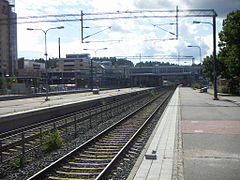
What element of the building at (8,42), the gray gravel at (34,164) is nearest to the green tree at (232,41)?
the gray gravel at (34,164)

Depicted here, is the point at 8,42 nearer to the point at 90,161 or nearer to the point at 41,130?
the point at 41,130

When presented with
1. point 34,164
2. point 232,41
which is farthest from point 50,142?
point 232,41

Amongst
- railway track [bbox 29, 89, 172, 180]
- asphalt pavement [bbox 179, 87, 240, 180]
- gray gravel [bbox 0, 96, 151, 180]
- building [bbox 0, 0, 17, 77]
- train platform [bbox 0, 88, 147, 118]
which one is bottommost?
gray gravel [bbox 0, 96, 151, 180]

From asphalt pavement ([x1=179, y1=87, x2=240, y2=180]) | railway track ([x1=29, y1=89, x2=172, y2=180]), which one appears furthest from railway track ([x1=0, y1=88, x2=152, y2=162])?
asphalt pavement ([x1=179, y1=87, x2=240, y2=180])

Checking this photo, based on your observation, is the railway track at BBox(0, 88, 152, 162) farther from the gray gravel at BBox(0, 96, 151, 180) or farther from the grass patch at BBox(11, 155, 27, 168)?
the gray gravel at BBox(0, 96, 151, 180)

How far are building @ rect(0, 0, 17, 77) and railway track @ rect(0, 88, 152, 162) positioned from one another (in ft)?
289

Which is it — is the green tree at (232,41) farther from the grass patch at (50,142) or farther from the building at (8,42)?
the building at (8,42)

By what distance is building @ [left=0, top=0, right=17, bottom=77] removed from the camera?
107 metres

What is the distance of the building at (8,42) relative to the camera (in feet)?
350

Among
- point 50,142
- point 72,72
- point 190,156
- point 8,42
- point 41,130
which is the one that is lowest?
point 190,156

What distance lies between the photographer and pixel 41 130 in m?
11.9

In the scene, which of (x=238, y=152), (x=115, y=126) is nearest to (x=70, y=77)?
(x=115, y=126)

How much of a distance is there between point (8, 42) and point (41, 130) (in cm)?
10784

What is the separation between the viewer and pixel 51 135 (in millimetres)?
12156
